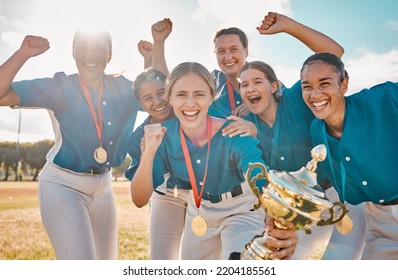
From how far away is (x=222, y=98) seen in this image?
2.68 m

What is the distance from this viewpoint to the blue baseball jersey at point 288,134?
256 cm

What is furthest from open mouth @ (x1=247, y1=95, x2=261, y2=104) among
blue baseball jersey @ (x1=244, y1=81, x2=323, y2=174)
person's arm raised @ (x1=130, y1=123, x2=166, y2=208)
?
person's arm raised @ (x1=130, y1=123, x2=166, y2=208)

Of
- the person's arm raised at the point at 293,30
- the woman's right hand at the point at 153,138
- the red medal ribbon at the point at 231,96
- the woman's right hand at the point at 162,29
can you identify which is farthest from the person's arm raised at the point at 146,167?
the person's arm raised at the point at 293,30

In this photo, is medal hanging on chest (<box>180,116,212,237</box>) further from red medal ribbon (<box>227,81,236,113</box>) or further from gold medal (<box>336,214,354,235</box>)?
gold medal (<box>336,214,354,235</box>)

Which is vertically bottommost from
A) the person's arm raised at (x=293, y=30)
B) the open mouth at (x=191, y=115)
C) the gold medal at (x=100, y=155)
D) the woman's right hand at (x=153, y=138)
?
the gold medal at (x=100, y=155)

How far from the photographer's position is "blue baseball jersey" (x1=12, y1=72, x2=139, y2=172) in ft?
8.66

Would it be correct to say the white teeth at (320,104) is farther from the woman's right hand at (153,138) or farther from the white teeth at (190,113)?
the woman's right hand at (153,138)

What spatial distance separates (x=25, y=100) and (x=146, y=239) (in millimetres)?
1461

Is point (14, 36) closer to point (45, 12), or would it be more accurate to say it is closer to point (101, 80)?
point (45, 12)

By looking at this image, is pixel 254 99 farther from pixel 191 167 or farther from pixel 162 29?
pixel 162 29

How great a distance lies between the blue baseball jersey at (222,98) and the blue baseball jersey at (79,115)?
1.64ft

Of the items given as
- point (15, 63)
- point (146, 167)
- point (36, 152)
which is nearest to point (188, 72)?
point (146, 167)

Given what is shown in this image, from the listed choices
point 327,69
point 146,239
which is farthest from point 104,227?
point 327,69

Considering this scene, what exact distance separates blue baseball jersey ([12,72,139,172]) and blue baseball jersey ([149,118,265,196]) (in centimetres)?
30
